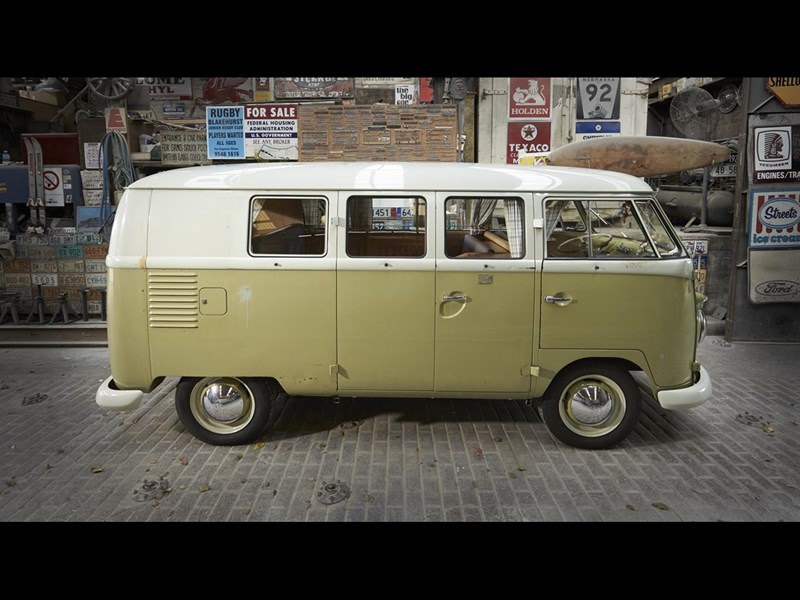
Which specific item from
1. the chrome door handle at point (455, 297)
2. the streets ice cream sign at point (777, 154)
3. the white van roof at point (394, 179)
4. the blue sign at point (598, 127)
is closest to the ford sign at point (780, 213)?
the streets ice cream sign at point (777, 154)

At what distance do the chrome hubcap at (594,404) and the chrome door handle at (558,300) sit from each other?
0.75 meters

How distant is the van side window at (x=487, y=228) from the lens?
15.1 ft

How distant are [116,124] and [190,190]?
17.7 feet

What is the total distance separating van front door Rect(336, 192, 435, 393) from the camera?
4.55 m

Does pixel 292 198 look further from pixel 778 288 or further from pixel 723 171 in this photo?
pixel 723 171

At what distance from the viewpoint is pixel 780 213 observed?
7.66m

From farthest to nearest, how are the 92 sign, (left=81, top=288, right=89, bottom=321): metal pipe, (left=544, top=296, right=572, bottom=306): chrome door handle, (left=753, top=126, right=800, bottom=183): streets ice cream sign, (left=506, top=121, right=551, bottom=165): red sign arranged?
(left=506, top=121, right=551, bottom=165): red sign, the 92 sign, (left=81, top=288, right=89, bottom=321): metal pipe, (left=753, top=126, right=800, bottom=183): streets ice cream sign, (left=544, top=296, right=572, bottom=306): chrome door handle

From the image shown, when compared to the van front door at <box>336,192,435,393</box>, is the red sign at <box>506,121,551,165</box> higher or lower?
higher

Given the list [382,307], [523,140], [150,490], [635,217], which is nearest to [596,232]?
[635,217]

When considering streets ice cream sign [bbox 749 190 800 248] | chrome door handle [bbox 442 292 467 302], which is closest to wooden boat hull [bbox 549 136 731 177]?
streets ice cream sign [bbox 749 190 800 248]

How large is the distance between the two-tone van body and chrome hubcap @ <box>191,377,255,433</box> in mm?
196

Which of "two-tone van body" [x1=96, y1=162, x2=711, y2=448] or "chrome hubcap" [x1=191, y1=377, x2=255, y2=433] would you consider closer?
"two-tone van body" [x1=96, y1=162, x2=711, y2=448]

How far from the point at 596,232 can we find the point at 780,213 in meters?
4.85

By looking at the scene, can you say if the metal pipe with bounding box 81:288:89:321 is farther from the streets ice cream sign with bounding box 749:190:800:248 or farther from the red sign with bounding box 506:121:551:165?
the streets ice cream sign with bounding box 749:190:800:248
